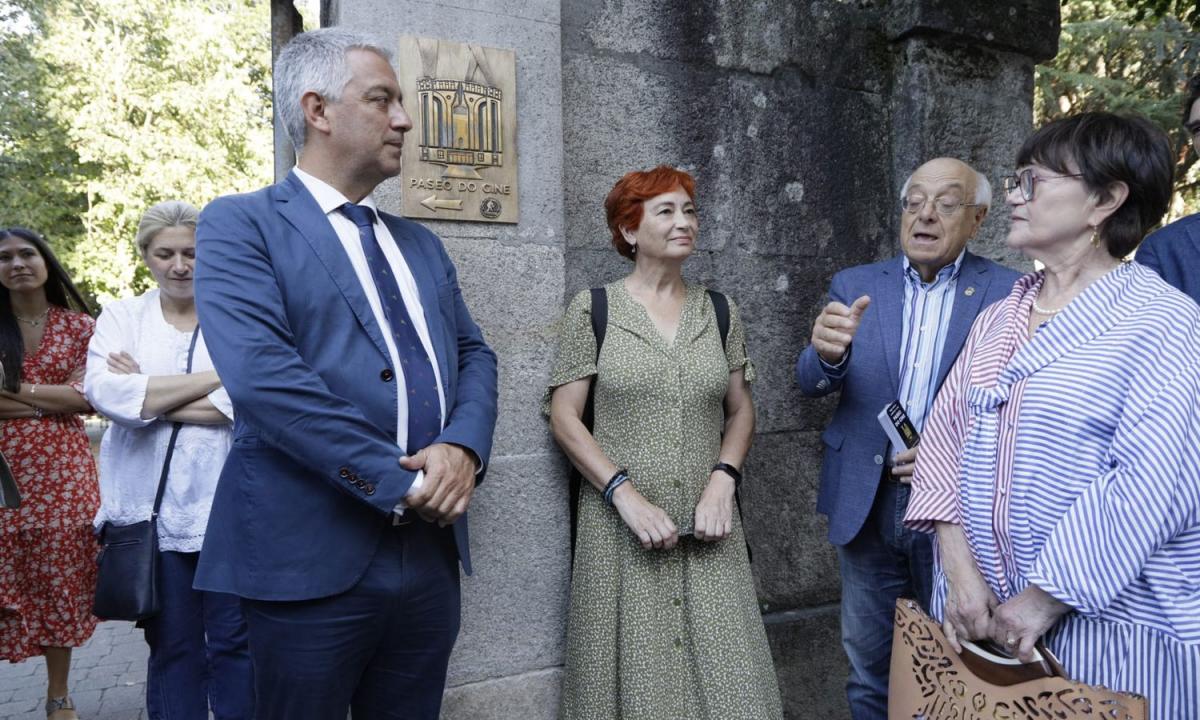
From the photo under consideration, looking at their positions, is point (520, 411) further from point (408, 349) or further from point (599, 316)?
point (408, 349)

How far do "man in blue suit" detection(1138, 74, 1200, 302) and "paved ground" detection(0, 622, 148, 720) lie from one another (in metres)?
4.48

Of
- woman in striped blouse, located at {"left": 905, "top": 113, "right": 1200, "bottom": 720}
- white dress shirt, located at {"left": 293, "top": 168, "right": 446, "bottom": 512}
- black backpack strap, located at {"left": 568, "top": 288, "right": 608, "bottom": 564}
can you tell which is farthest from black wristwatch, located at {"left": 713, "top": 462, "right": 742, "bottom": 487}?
white dress shirt, located at {"left": 293, "top": 168, "right": 446, "bottom": 512}

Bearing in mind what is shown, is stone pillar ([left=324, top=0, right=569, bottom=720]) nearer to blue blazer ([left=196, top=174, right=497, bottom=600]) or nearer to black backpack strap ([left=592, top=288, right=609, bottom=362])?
black backpack strap ([left=592, top=288, right=609, bottom=362])

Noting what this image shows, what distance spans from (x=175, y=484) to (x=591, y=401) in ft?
4.83

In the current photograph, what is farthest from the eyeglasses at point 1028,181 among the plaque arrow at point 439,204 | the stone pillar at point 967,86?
the stone pillar at point 967,86

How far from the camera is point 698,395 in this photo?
272 cm

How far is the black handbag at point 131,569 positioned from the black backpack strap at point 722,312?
6.36ft

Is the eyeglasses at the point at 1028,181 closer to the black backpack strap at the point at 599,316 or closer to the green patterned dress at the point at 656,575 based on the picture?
the green patterned dress at the point at 656,575

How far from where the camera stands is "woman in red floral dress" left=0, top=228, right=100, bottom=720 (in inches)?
143

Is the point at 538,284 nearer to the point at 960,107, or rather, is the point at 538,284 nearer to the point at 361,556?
the point at 361,556

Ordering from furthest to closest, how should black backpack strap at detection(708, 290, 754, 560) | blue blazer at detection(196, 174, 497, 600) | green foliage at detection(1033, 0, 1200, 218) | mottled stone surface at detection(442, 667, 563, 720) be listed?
green foliage at detection(1033, 0, 1200, 218), black backpack strap at detection(708, 290, 754, 560), mottled stone surface at detection(442, 667, 563, 720), blue blazer at detection(196, 174, 497, 600)

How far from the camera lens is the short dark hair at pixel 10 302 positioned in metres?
3.56

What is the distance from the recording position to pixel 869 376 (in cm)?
274

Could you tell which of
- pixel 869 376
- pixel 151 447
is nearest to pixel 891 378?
pixel 869 376
